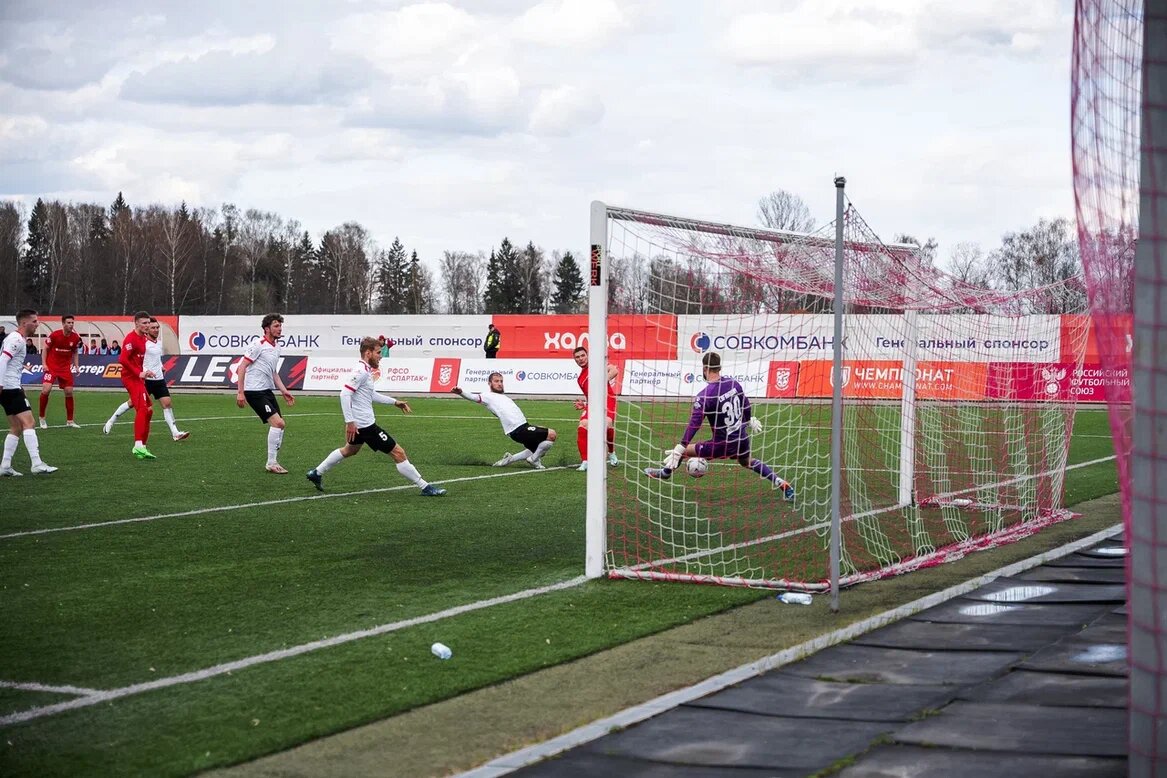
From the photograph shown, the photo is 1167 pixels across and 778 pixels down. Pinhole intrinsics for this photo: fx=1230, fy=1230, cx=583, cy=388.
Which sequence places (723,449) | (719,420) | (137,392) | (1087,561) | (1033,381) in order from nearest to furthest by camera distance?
(1087,561) < (723,449) < (719,420) < (1033,381) < (137,392)

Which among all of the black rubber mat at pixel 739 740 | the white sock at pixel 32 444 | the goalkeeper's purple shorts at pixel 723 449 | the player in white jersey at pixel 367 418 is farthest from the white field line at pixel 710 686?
the white sock at pixel 32 444

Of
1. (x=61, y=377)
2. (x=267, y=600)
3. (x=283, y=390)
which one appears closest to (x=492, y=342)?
(x=61, y=377)

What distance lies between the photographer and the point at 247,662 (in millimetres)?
6211

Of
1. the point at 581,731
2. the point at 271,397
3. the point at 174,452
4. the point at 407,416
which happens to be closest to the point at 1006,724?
the point at 581,731

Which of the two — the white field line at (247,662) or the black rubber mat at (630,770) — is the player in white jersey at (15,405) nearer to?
the white field line at (247,662)

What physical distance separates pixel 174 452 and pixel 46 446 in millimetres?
2394

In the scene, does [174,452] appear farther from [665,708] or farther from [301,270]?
[301,270]

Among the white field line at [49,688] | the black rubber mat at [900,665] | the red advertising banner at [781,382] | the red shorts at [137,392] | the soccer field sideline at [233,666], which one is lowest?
the white field line at [49,688]

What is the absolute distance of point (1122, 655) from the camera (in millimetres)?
6277

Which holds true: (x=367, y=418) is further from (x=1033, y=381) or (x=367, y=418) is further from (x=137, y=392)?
(x=1033, y=381)

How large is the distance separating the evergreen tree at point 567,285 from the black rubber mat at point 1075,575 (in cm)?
8173

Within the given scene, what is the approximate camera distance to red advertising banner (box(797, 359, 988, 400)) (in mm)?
11594

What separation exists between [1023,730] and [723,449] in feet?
20.8

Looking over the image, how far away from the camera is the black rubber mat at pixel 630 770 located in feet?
14.8
